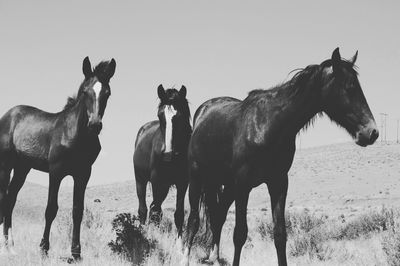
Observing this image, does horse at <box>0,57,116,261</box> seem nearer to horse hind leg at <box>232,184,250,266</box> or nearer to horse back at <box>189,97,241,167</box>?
horse back at <box>189,97,241,167</box>

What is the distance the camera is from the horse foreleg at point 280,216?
→ 578 cm

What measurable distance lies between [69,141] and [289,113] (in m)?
3.13

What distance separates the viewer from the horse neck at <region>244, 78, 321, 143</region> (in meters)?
5.60

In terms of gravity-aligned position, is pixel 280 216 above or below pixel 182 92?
below

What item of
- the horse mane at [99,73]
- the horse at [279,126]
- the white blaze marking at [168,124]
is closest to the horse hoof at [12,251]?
the horse mane at [99,73]

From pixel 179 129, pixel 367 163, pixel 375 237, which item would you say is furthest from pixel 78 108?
pixel 367 163

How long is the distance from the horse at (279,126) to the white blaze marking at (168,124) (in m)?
1.09

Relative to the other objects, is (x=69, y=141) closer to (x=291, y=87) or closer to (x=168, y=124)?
(x=168, y=124)

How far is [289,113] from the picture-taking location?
18.6 feet

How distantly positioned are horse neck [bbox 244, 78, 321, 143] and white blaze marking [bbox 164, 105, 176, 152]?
2218 mm

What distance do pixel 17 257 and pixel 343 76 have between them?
16.2 ft

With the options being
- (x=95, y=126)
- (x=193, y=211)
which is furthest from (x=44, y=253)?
(x=193, y=211)

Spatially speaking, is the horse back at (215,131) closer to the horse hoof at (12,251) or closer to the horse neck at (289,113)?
the horse neck at (289,113)

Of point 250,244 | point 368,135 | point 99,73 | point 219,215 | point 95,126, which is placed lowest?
point 250,244
